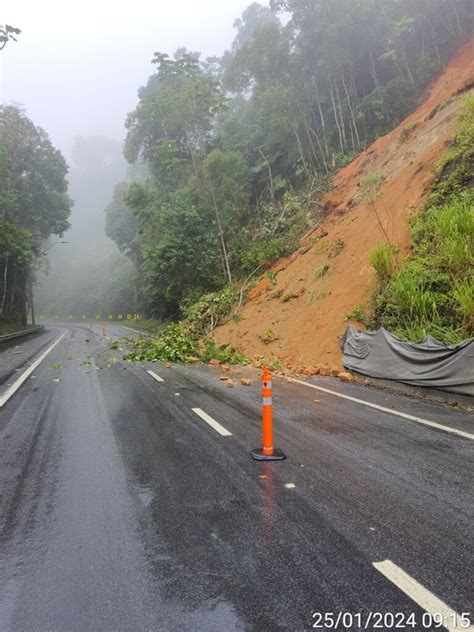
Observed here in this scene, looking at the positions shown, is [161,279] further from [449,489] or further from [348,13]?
[449,489]

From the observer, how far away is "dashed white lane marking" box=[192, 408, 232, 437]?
6.47 meters

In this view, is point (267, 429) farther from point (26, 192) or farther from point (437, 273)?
point (26, 192)

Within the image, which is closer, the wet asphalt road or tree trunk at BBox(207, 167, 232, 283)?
the wet asphalt road

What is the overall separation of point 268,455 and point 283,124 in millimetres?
28489

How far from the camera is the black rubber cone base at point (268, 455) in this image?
209 inches

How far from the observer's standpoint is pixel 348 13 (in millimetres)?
27469

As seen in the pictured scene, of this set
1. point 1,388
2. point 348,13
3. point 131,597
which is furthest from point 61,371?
point 348,13

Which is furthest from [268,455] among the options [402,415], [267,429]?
[402,415]

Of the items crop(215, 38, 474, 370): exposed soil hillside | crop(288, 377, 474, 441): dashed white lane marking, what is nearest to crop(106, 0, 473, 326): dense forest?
crop(215, 38, 474, 370): exposed soil hillside

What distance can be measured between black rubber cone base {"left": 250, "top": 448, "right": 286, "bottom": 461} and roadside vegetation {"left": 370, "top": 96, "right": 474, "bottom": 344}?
5985 millimetres

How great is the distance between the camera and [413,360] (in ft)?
32.1

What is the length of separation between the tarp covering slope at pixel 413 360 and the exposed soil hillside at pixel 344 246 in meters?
1.30

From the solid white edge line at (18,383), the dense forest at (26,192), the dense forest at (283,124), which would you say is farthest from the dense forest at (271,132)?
the solid white edge line at (18,383)

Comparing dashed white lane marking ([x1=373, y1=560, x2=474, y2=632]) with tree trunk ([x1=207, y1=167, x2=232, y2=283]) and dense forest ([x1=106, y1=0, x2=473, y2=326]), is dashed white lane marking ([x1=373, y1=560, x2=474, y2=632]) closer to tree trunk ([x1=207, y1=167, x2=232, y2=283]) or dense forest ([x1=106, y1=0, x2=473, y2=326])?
dense forest ([x1=106, y1=0, x2=473, y2=326])
